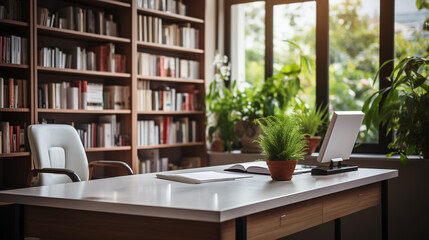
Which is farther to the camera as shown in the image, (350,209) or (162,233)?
(350,209)

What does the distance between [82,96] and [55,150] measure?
940mm

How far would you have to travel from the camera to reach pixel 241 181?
2883mm

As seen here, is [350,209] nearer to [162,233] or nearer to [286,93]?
[162,233]

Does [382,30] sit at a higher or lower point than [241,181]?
higher

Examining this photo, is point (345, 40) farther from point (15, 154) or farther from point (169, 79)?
point (15, 154)

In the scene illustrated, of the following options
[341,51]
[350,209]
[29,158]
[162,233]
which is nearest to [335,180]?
[350,209]

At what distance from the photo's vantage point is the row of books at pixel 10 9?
398cm

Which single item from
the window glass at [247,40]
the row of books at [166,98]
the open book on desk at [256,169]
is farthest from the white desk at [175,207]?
the window glass at [247,40]

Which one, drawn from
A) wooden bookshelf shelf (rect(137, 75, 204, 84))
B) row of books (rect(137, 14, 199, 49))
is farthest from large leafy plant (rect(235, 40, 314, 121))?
row of books (rect(137, 14, 199, 49))

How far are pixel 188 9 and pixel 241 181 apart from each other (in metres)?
3.13

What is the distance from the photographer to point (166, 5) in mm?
5301

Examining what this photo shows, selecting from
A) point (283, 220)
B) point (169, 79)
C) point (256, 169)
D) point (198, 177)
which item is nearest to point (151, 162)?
point (169, 79)

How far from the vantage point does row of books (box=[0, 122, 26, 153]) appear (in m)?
3.95

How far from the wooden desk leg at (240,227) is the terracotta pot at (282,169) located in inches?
34.1
